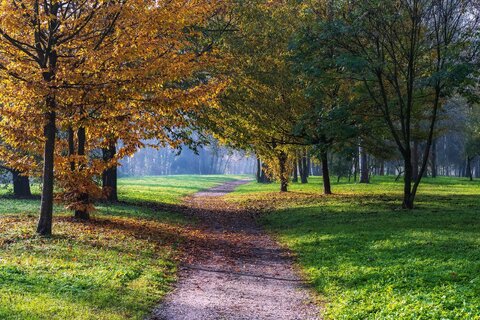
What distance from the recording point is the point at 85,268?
10.1m

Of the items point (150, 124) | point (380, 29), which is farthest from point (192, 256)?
point (380, 29)

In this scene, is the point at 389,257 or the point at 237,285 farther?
the point at 389,257

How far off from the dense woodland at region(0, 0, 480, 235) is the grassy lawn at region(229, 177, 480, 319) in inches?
140

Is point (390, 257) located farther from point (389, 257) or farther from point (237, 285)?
point (237, 285)

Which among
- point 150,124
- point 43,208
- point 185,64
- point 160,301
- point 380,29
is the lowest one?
point 160,301

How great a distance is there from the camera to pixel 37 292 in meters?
7.91

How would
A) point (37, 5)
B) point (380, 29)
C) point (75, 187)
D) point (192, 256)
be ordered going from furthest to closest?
point (380, 29) → point (75, 187) → point (192, 256) → point (37, 5)

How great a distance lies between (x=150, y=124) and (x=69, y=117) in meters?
2.34

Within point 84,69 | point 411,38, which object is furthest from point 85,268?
point 411,38

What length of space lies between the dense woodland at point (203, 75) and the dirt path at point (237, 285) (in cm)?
388

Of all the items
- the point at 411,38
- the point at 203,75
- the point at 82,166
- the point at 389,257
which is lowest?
the point at 389,257

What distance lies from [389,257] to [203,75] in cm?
1216

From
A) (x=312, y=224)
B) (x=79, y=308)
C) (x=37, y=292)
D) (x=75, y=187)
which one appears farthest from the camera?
(x=312, y=224)

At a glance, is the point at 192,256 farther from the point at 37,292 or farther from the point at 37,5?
the point at 37,5
